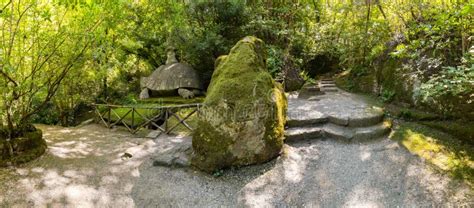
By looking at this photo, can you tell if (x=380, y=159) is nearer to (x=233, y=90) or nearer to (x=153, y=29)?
(x=233, y=90)

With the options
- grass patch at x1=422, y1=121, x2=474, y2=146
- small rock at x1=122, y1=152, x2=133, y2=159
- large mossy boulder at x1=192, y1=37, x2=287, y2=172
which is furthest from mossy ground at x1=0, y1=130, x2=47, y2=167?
grass patch at x1=422, y1=121, x2=474, y2=146

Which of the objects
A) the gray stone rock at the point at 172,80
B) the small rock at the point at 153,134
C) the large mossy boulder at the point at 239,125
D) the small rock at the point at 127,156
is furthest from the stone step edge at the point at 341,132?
the gray stone rock at the point at 172,80

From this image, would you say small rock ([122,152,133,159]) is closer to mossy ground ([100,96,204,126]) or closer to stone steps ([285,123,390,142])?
mossy ground ([100,96,204,126])

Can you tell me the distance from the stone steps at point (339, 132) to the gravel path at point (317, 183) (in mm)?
288

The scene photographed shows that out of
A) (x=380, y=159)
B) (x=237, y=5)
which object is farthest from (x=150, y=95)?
(x=380, y=159)

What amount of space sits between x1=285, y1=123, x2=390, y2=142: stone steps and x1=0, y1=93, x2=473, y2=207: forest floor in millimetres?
133

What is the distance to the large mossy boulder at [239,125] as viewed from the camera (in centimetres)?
428

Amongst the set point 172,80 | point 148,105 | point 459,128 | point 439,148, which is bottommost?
point 439,148

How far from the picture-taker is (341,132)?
520cm

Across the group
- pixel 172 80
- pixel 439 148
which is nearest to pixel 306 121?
pixel 439 148

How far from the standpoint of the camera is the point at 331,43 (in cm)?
1116

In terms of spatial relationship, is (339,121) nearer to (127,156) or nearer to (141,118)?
(127,156)

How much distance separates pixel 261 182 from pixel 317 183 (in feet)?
2.71

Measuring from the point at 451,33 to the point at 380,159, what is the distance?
9.84ft
